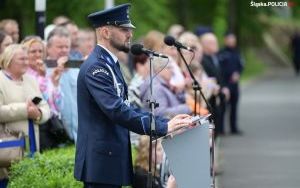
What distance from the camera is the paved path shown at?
14.5 metres

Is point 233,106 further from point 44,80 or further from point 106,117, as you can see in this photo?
point 106,117

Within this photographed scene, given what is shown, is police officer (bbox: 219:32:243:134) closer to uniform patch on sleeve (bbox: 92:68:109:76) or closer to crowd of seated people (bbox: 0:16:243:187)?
crowd of seated people (bbox: 0:16:243:187)

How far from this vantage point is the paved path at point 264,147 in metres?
14.5

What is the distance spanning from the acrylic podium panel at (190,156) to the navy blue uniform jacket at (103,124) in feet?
0.99

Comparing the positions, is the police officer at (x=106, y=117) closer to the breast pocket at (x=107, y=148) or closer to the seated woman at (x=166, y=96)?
the breast pocket at (x=107, y=148)

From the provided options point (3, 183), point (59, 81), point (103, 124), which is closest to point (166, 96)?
point (59, 81)

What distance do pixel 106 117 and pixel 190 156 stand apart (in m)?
0.78

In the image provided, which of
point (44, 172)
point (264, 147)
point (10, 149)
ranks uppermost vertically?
point (10, 149)

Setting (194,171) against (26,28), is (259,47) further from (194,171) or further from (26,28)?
(194,171)

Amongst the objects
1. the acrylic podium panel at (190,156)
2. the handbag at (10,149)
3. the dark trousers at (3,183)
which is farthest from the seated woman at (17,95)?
the acrylic podium panel at (190,156)

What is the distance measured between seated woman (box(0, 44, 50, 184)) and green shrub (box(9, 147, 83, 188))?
0.39m

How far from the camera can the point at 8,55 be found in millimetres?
10125

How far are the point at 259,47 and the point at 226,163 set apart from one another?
47.8 metres

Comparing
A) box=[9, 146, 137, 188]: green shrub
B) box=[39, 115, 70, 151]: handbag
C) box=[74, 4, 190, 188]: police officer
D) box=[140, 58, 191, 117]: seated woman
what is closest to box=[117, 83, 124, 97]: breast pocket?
box=[74, 4, 190, 188]: police officer
